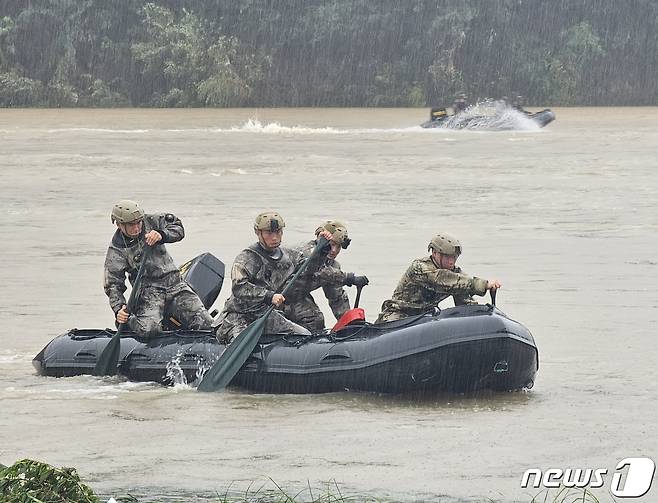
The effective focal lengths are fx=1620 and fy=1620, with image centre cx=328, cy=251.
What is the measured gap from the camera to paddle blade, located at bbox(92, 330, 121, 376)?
39.0 feet

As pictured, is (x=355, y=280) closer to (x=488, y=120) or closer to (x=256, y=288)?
(x=256, y=288)

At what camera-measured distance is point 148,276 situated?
12141 millimetres

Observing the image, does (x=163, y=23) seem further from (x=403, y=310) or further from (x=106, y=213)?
(x=403, y=310)

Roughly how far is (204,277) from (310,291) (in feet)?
4.36

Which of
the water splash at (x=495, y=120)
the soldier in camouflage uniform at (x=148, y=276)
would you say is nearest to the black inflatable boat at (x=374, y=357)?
the soldier in camouflage uniform at (x=148, y=276)

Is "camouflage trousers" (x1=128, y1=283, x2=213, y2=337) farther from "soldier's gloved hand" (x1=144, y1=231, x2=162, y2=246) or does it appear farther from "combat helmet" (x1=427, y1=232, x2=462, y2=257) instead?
"combat helmet" (x1=427, y1=232, x2=462, y2=257)

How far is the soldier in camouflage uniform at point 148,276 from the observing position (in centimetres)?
1188

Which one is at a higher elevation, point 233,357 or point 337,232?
point 337,232

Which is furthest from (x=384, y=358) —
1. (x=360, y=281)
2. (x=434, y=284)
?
(x=360, y=281)

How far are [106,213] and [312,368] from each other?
49.8 ft

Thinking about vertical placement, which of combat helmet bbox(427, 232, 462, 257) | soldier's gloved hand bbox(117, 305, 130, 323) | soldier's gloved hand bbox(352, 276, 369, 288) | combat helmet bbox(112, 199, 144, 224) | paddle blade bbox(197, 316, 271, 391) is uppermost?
combat helmet bbox(112, 199, 144, 224)

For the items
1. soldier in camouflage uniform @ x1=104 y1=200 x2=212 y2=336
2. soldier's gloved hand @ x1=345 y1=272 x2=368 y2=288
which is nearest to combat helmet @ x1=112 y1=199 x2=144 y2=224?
soldier in camouflage uniform @ x1=104 y1=200 x2=212 y2=336

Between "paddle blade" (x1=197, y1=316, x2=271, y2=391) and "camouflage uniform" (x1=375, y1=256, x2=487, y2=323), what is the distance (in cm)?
92

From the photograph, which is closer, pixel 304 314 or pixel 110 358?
pixel 110 358
